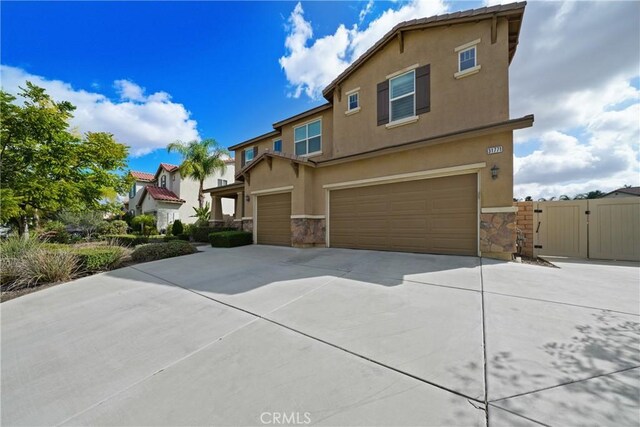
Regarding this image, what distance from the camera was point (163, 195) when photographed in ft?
74.0

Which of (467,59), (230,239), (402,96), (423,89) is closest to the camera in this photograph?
(467,59)

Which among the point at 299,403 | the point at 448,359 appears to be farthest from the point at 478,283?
the point at 299,403

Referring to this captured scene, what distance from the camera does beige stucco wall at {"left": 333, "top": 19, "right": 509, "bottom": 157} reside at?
310 inches

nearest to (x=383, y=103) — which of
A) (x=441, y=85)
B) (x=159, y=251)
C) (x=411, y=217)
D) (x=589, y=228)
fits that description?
(x=441, y=85)

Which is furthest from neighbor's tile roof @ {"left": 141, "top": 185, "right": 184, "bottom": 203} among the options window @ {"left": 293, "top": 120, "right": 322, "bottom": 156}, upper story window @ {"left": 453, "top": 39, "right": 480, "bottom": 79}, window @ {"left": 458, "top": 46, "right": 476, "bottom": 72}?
window @ {"left": 458, "top": 46, "right": 476, "bottom": 72}

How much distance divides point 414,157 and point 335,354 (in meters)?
7.04

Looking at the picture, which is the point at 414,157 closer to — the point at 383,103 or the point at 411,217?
the point at 411,217

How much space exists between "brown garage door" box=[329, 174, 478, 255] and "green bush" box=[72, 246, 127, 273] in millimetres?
7546

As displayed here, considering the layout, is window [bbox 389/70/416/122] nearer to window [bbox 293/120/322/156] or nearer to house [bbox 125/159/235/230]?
window [bbox 293/120/322/156]

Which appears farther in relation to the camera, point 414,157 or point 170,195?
point 170,195

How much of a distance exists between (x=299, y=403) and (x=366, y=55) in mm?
12026

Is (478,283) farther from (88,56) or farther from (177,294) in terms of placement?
(88,56)

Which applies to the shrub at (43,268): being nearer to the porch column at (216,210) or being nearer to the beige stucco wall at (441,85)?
the beige stucco wall at (441,85)

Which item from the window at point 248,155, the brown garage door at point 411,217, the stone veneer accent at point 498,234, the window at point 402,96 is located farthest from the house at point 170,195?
the stone veneer accent at point 498,234
